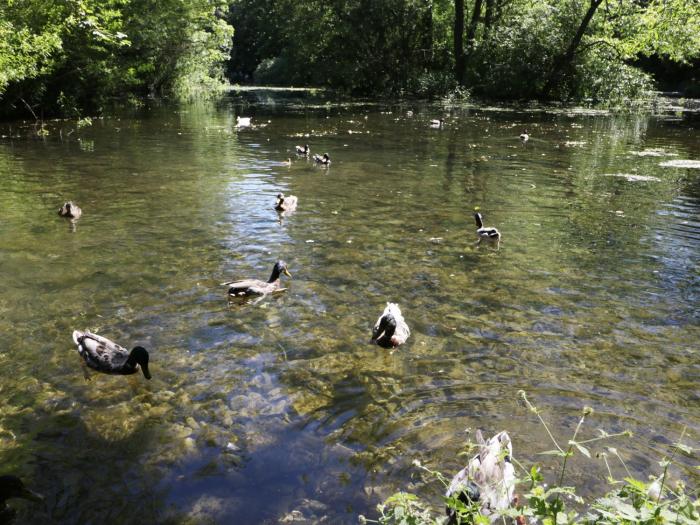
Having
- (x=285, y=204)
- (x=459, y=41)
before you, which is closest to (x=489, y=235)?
(x=285, y=204)

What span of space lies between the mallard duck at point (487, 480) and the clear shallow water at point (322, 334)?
1.73 feet

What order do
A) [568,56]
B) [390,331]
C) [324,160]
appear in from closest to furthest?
1. [390,331]
2. [324,160]
3. [568,56]

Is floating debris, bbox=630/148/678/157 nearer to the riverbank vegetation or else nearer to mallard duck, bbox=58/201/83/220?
the riverbank vegetation

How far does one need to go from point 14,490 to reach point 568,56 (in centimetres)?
3911

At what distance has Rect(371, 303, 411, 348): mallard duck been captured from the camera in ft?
18.9

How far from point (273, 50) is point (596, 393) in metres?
91.4

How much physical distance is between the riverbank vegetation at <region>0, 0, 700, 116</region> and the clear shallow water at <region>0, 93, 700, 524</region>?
12.8m

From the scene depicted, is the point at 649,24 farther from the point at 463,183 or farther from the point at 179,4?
the point at 179,4

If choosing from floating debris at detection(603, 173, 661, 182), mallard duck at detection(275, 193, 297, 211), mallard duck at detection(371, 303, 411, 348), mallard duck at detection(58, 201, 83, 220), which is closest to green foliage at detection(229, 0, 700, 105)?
floating debris at detection(603, 173, 661, 182)

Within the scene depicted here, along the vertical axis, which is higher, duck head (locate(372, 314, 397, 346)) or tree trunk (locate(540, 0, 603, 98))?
tree trunk (locate(540, 0, 603, 98))

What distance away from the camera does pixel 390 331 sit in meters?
5.77

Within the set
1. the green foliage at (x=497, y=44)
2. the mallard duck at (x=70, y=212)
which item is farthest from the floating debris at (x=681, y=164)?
the mallard duck at (x=70, y=212)

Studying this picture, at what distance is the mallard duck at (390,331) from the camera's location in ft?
18.9

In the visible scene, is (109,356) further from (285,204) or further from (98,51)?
(98,51)
